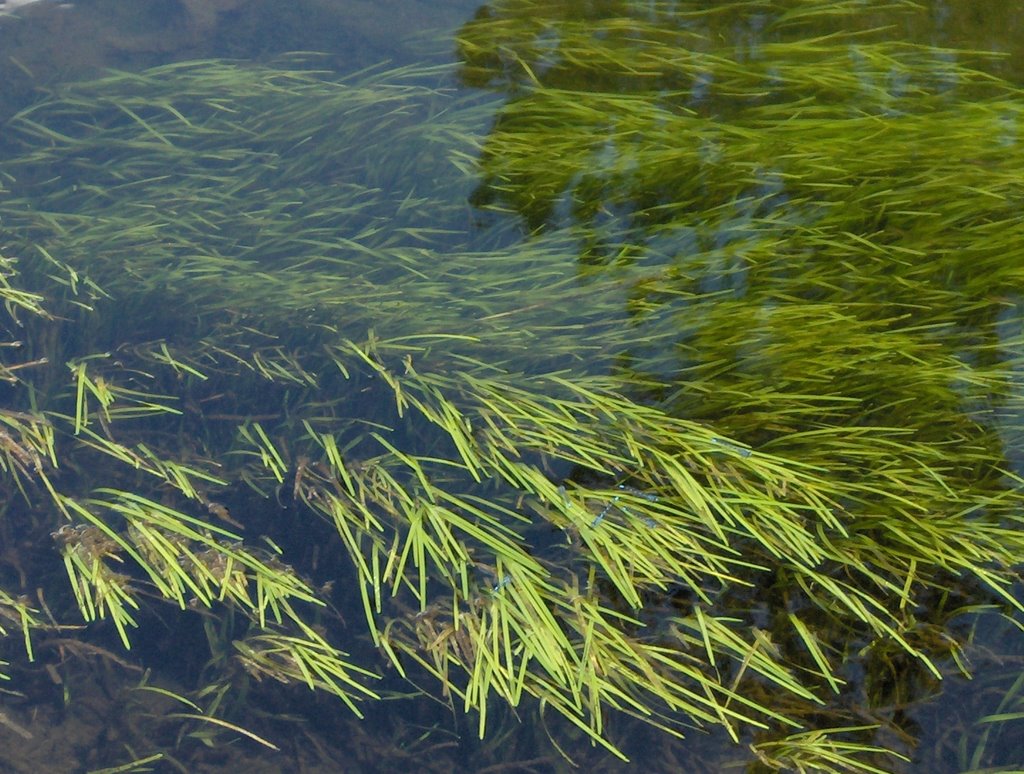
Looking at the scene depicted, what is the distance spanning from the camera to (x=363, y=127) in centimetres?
299

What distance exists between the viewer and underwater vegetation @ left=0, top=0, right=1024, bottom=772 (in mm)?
1630

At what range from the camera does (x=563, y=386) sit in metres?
2.00

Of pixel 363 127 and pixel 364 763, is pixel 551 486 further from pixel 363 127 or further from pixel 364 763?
pixel 363 127

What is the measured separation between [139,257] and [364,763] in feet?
5.64

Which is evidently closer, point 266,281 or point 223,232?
point 266,281

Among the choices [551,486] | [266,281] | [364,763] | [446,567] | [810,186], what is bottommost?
[364,763]

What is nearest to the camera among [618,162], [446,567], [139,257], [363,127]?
[446,567]

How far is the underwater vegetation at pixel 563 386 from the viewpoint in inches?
64.2

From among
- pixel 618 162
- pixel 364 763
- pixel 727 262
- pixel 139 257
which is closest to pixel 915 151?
pixel 727 262

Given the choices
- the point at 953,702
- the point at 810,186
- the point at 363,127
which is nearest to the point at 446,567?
the point at 953,702

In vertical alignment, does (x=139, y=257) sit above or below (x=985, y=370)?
above

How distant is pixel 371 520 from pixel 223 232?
1.36 meters

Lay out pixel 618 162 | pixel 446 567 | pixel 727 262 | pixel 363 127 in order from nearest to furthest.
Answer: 1. pixel 446 567
2. pixel 727 262
3. pixel 618 162
4. pixel 363 127

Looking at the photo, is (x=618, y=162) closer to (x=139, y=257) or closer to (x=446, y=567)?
(x=446, y=567)
